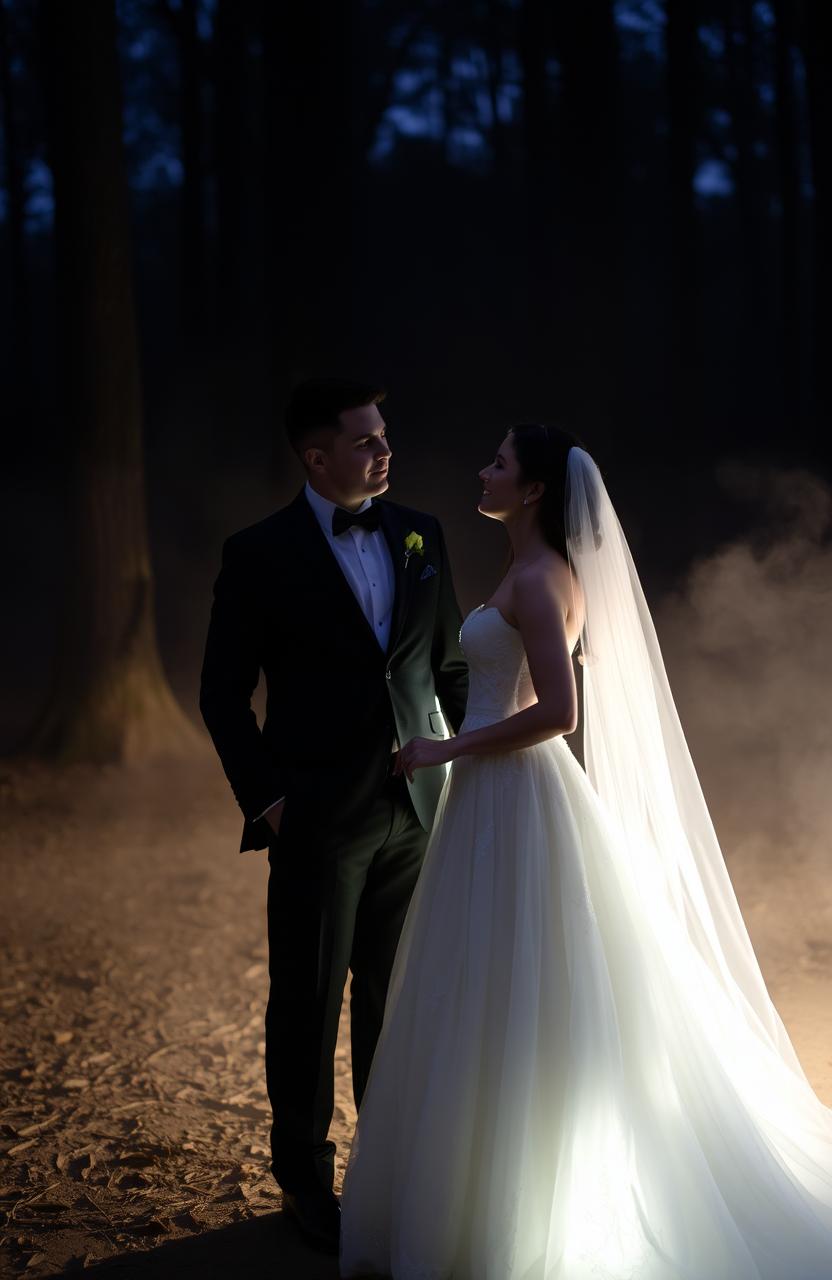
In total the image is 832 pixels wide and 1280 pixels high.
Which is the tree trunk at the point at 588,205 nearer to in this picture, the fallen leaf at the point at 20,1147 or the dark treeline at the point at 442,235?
the dark treeline at the point at 442,235

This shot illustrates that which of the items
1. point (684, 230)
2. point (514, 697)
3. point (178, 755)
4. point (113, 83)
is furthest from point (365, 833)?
point (684, 230)

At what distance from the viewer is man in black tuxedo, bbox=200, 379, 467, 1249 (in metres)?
2.81

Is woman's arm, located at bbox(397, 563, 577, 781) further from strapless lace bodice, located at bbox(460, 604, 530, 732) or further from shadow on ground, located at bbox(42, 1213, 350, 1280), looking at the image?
shadow on ground, located at bbox(42, 1213, 350, 1280)

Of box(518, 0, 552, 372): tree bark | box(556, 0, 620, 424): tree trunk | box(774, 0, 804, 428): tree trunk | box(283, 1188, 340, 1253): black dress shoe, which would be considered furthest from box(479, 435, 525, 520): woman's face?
box(518, 0, 552, 372): tree bark

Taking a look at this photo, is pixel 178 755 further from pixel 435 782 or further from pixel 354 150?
pixel 354 150

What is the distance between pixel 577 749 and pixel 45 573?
6.26 meters

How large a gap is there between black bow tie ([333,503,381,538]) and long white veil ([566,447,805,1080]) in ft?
1.61

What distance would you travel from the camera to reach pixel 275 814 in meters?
2.81

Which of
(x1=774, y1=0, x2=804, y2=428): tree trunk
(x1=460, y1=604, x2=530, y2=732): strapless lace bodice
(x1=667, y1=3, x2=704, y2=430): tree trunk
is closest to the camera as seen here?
(x1=460, y1=604, x2=530, y2=732): strapless lace bodice

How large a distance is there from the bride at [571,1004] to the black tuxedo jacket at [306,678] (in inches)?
5.7

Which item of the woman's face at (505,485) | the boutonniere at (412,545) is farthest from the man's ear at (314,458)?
the woman's face at (505,485)

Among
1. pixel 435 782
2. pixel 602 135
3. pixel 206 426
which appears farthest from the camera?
pixel 206 426

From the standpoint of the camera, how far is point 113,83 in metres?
7.57

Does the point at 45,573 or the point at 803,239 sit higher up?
the point at 803,239
